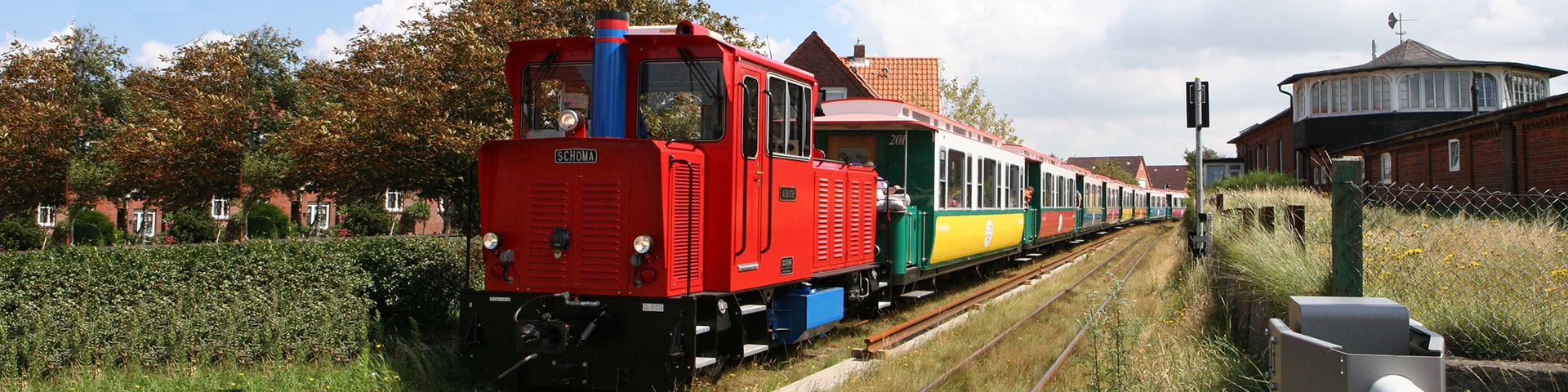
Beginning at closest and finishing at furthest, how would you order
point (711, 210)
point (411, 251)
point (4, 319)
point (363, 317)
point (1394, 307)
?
point (1394, 307)
point (4, 319)
point (711, 210)
point (363, 317)
point (411, 251)

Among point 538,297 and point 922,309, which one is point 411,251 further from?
point 922,309

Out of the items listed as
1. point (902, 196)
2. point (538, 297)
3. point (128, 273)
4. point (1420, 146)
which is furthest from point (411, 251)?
point (1420, 146)

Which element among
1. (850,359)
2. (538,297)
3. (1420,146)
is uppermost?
(1420,146)

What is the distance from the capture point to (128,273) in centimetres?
784

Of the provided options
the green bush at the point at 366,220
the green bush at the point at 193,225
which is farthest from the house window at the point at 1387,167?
the green bush at the point at 193,225

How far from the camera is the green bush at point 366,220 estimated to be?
118ft

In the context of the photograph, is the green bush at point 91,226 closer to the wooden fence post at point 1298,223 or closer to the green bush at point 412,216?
the green bush at point 412,216

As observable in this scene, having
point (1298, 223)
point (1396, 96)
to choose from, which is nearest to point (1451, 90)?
point (1396, 96)

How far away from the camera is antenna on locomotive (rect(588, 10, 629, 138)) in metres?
7.56

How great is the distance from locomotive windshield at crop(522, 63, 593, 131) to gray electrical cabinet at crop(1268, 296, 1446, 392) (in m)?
5.93

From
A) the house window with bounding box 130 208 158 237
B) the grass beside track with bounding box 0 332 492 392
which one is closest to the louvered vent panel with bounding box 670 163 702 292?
the grass beside track with bounding box 0 332 492 392

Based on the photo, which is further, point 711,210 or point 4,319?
point 711,210

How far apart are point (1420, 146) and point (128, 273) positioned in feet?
85.0

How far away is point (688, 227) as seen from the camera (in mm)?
7543
